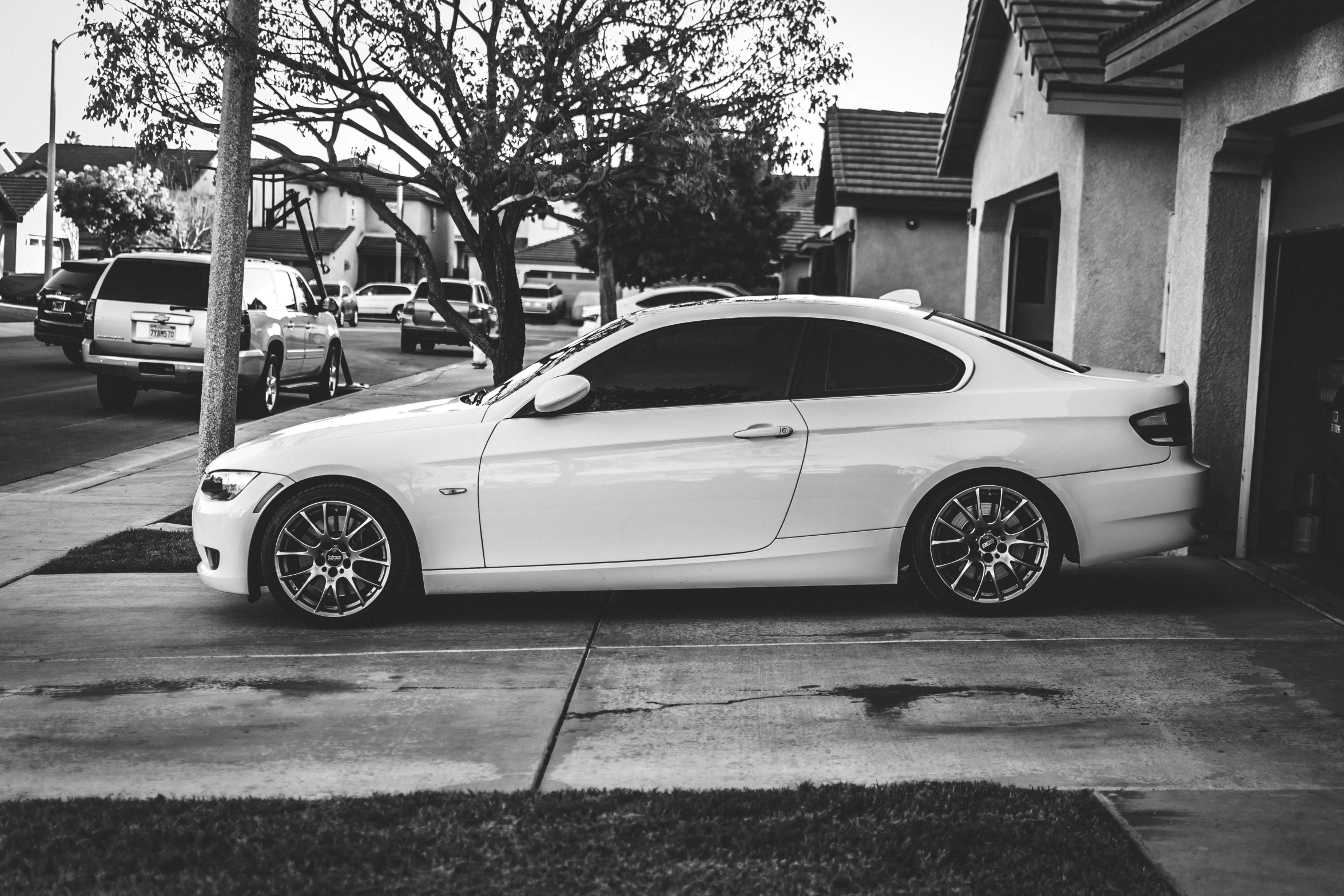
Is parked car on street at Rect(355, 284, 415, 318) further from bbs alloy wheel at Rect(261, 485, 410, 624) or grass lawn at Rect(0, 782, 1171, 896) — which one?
grass lawn at Rect(0, 782, 1171, 896)

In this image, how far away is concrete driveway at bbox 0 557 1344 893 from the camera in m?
4.41

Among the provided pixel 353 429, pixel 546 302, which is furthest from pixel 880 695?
pixel 546 302

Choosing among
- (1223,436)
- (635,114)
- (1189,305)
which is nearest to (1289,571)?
(1223,436)

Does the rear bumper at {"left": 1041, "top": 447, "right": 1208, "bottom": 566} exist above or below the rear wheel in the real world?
above

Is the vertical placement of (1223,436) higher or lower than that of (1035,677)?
higher

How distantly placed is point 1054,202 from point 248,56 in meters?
7.60

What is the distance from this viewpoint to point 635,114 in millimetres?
9773

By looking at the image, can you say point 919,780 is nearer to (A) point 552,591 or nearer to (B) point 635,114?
(A) point 552,591

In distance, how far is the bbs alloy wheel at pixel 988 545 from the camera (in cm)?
641

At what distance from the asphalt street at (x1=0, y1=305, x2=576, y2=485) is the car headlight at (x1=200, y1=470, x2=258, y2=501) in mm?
5978

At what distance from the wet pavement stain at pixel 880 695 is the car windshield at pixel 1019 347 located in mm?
1898

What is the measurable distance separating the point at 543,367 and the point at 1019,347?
2.31m

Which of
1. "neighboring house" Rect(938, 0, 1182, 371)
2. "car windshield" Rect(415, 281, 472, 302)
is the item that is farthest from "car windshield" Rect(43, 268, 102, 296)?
"neighboring house" Rect(938, 0, 1182, 371)

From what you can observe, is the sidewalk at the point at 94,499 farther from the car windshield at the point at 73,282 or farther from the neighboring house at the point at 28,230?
the neighboring house at the point at 28,230
